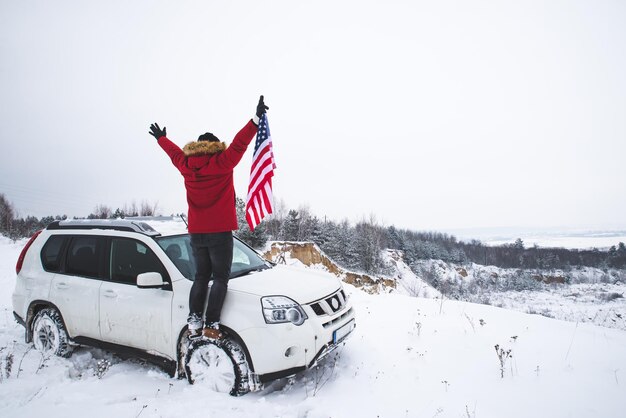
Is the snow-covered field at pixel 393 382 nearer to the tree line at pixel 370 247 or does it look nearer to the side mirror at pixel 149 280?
the side mirror at pixel 149 280

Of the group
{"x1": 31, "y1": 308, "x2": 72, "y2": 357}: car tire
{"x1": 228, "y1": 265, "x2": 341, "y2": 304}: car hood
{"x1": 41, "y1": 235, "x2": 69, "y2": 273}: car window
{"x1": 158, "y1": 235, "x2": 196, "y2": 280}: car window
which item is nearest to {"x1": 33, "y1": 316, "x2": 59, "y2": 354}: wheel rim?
{"x1": 31, "y1": 308, "x2": 72, "y2": 357}: car tire

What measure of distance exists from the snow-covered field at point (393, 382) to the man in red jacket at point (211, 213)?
867mm

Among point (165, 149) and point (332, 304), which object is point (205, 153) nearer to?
point (165, 149)

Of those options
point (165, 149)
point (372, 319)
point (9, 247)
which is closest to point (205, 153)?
point (165, 149)

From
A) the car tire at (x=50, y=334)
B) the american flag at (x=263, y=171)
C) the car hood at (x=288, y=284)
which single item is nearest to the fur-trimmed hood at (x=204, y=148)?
the american flag at (x=263, y=171)

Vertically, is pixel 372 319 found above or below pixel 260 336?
below

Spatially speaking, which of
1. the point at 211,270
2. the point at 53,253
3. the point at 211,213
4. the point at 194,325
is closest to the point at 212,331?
the point at 194,325

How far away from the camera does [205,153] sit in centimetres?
314

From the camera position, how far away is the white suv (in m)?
2.95

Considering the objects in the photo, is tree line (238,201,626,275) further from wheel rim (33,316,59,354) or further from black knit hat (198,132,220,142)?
black knit hat (198,132,220,142)

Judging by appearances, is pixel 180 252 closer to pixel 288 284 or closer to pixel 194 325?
pixel 194 325

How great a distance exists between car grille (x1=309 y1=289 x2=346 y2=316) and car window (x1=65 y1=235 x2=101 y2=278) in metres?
2.91

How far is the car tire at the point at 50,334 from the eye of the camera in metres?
3.96

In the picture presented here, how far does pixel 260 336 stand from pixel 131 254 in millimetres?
2071
